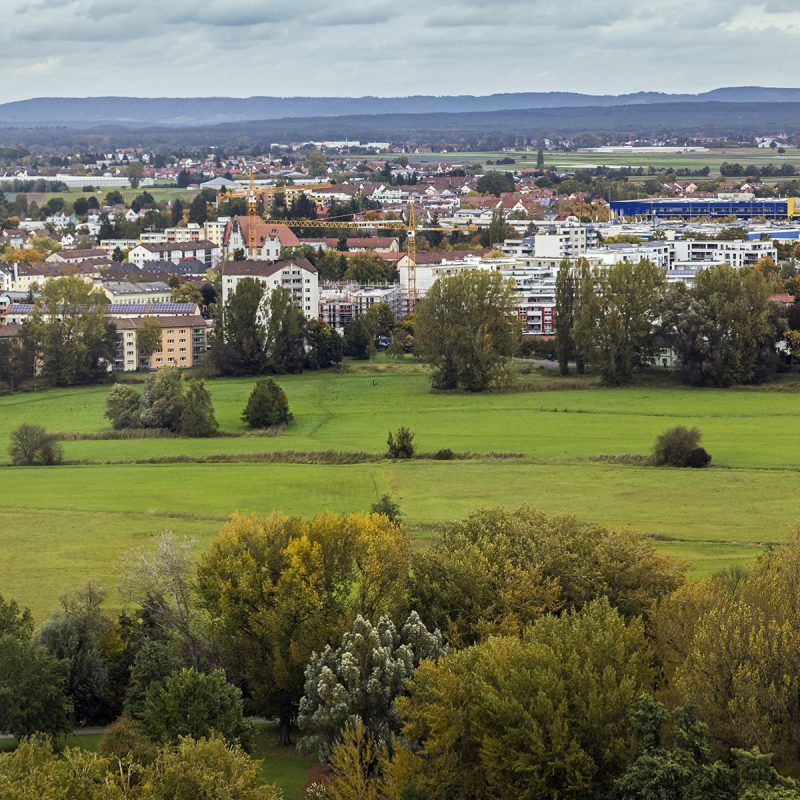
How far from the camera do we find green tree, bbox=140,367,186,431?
39.0m

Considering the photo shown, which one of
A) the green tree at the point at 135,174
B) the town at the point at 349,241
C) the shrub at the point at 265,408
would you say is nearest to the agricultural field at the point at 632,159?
the town at the point at 349,241

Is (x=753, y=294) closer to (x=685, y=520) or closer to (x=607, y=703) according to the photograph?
(x=685, y=520)

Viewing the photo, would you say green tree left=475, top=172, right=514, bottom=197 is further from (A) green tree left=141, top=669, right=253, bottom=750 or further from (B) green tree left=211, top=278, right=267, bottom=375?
(A) green tree left=141, top=669, right=253, bottom=750

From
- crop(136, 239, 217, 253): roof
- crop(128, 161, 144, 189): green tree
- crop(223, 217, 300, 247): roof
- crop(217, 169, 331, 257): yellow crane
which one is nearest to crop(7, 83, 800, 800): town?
crop(223, 217, 300, 247): roof

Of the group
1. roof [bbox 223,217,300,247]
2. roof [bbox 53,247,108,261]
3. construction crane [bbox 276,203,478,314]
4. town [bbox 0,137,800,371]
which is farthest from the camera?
construction crane [bbox 276,203,478,314]

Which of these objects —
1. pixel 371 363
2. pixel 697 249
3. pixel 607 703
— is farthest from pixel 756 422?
pixel 697 249

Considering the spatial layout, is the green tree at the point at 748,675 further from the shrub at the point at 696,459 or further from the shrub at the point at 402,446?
the shrub at the point at 402,446

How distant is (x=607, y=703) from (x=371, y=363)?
115 ft

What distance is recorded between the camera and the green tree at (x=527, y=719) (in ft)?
49.2

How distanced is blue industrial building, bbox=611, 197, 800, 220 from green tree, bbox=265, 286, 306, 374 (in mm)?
47440

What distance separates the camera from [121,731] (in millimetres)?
16703

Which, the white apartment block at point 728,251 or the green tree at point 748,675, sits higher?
the green tree at point 748,675

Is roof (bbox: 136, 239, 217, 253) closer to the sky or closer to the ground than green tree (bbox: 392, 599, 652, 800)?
closer to the ground

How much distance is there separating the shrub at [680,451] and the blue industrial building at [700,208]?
6181 cm
